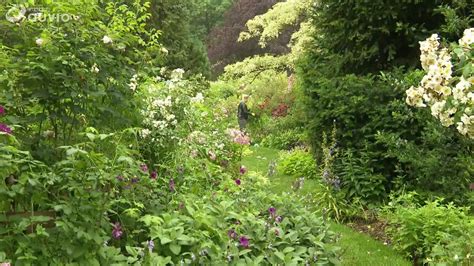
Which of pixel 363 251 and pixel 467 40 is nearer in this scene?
pixel 467 40

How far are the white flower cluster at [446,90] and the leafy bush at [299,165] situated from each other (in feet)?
18.7

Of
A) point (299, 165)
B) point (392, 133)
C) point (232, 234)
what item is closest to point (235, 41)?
point (299, 165)

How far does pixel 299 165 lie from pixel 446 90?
257 inches

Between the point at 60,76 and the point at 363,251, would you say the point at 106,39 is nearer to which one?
the point at 60,76

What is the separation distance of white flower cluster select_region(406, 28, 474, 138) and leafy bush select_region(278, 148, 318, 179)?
5702 millimetres

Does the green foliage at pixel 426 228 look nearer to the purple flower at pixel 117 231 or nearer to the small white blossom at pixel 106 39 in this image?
the purple flower at pixel 117 231

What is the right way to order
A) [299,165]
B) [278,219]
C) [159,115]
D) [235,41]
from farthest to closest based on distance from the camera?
[235,41] → [299,165] → [159,115] → [278,219]

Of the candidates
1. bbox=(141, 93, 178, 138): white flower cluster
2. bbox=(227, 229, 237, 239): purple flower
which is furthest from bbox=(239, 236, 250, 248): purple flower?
bbox=(141, 93, 178, 138): white flower cluster

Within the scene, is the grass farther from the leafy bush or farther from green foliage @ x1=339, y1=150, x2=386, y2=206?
the leafy bush

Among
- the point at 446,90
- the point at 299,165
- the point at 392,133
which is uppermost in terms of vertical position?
the point at 446,90

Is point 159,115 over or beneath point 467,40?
beneath

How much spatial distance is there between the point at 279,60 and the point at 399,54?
935 cm

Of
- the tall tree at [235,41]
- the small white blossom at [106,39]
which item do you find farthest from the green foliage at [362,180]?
the tall tree at [235,41]

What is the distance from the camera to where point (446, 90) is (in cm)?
273
